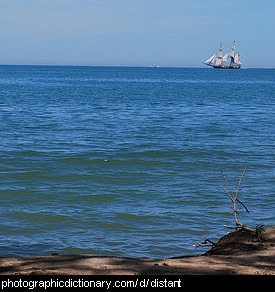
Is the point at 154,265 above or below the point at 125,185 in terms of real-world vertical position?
above

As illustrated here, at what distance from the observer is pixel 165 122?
30672mm

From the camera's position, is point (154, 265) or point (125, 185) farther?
point (125, 185)

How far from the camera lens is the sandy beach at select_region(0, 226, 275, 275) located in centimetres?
613

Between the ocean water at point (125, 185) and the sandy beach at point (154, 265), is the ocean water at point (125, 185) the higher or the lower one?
the lower one

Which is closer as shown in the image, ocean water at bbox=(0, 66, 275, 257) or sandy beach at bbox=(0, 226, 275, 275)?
sandy beach at bbox=(0, 226, 275, 275)

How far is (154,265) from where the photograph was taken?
654cm

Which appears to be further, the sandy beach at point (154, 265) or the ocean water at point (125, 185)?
the ocean water at point (125, 185)

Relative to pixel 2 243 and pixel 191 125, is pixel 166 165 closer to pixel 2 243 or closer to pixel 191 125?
pixel 2 243

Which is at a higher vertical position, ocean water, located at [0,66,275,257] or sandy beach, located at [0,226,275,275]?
sandy beach, located at [0,226,275,275]

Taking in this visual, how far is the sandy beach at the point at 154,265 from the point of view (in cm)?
613
